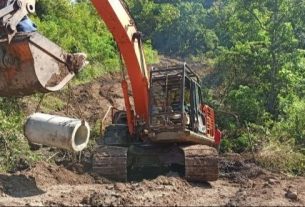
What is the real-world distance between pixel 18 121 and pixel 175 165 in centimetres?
368

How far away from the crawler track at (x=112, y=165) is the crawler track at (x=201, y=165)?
1.08 m

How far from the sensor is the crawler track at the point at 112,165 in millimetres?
9172

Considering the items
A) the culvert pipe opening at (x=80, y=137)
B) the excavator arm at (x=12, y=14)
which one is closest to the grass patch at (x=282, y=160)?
the culvert pipe opening at (x=80, y=137)

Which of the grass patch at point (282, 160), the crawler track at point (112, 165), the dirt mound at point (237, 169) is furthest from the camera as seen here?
the grass patch at point (282, 160)

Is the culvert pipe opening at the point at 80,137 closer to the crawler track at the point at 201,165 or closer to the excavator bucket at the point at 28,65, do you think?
the excavator bucket at the point at 28,65

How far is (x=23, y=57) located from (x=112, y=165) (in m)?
3.39

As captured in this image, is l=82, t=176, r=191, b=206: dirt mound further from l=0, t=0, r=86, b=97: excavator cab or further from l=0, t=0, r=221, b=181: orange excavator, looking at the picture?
l=0, t=0, r=86, b=97: excavator cab

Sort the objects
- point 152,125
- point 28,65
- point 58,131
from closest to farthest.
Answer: point 28,65, point 58,131, point 152,125

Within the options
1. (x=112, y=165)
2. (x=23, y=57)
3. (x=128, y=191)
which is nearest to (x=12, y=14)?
(x=23, y=57)

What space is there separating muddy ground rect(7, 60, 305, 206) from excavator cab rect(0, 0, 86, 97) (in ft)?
4.68

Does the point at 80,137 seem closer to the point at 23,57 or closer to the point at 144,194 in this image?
the point at 144,194

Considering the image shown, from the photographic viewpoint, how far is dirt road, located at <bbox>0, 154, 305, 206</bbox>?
267 inches

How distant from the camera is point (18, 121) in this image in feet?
37.5

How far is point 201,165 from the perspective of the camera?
912cm
